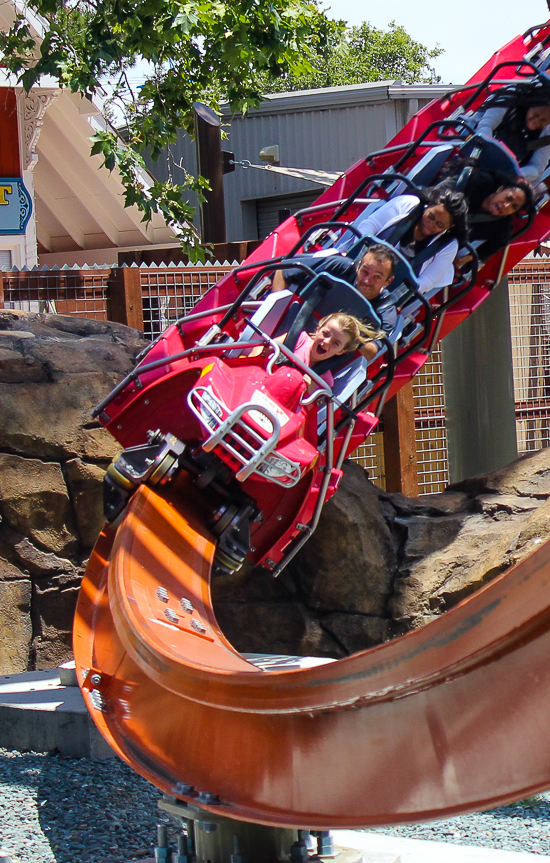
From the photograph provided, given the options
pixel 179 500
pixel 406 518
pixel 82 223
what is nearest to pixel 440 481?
pixel 406 518

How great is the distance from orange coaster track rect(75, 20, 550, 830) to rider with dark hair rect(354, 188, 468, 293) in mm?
3134

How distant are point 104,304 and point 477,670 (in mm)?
6530

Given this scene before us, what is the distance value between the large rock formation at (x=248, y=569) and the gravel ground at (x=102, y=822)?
1897 mm

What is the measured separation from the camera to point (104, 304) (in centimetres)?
776

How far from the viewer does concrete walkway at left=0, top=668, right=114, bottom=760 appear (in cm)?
425

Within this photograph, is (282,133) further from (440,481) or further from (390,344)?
(390,344)

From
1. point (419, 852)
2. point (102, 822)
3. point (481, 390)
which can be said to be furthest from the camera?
point (481, 390)

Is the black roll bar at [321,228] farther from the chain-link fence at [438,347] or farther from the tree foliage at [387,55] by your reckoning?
the tree foliage at [387,55]

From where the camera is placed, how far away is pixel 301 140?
61.7ft

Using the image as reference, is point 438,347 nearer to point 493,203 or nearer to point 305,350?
point 493,203

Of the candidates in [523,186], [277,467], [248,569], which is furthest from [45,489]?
[523,186]

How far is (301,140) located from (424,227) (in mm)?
14041

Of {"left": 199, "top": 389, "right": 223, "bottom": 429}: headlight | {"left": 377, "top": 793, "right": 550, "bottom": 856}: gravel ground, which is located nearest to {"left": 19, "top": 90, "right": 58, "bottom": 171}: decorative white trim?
{"left": 199, "top": 389, "right": 223, "bottom": 429}: headlight

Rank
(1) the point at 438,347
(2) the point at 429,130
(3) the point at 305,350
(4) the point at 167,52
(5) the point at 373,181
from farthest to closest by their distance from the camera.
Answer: (1) the point at 438,347, (4) the point at 167,52, (2) the point at 429,130, (5) the point at 373,181, (3) the point at 305,350
